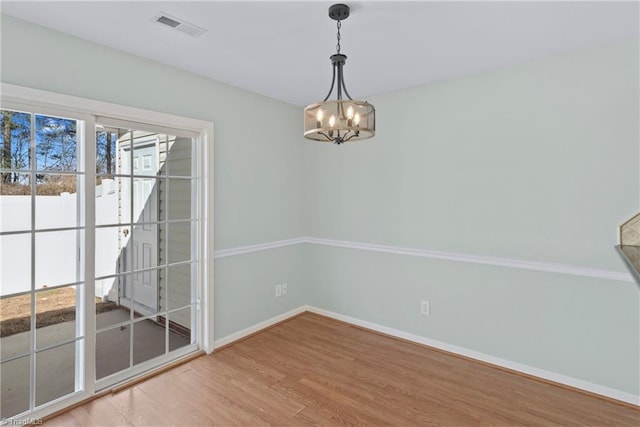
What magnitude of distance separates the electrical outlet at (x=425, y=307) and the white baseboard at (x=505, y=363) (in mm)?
249

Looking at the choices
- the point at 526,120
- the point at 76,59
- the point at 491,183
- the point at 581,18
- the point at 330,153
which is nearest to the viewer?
the point at 581,18

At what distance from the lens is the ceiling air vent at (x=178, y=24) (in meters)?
1.94

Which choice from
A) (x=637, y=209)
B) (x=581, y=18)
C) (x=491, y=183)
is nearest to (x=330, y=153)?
(x=491, y=183)

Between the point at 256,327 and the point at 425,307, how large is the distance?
1.73m

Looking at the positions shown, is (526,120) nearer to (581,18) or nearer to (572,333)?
(581,18)

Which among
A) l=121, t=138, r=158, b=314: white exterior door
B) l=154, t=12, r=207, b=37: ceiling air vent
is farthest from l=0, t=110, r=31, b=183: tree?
l=154, t=12, r=207, b=37: ceiling air vent

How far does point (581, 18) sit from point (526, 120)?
76 cm

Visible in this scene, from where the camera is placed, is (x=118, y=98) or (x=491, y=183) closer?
(x=118, y=98)

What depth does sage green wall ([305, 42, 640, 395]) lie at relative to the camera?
2275 millimetres

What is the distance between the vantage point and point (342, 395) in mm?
2354

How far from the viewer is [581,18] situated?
1948 mm

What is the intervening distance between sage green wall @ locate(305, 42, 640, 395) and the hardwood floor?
1.02 ft

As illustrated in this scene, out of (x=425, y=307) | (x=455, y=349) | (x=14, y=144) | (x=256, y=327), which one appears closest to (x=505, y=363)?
(x=455, y=349)

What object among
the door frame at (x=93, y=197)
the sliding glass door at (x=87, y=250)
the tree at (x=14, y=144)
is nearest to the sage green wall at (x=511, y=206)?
the door frame at (x=93, y=197)
